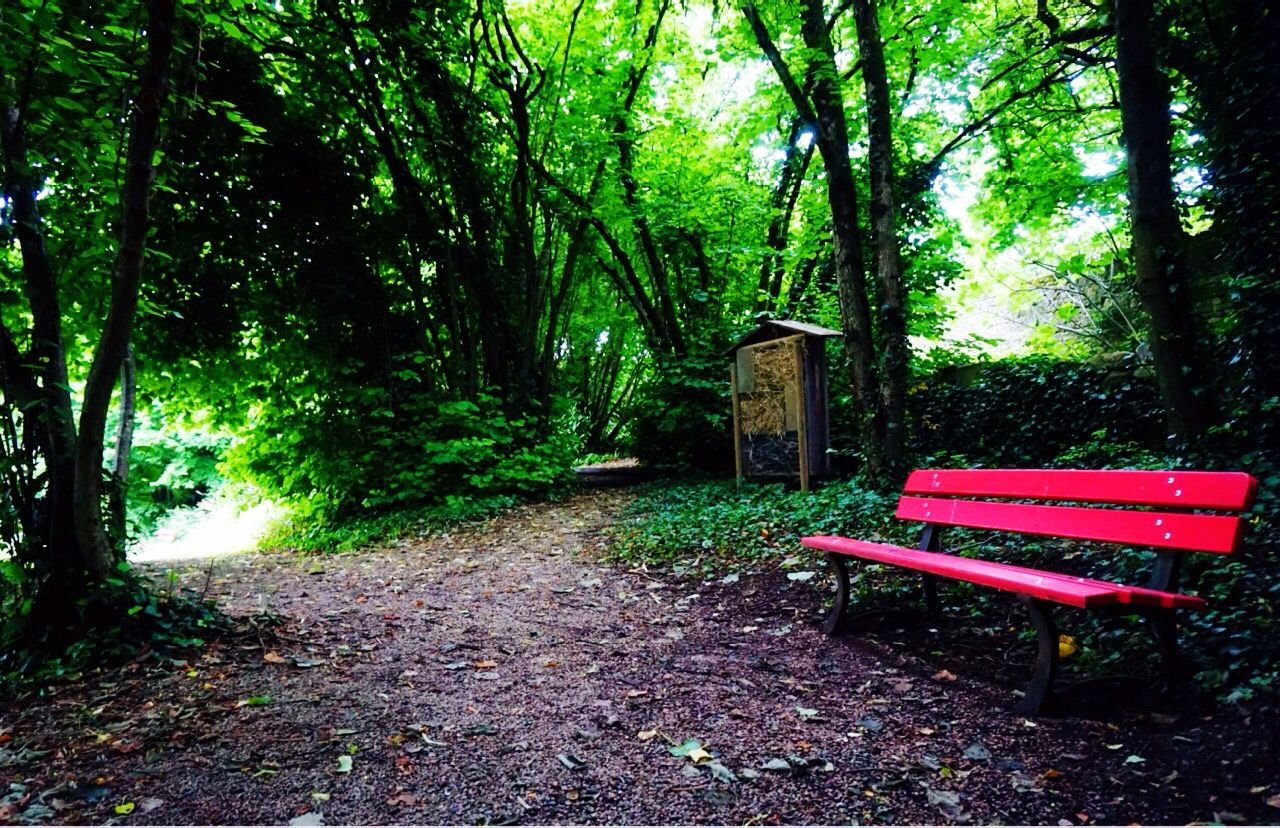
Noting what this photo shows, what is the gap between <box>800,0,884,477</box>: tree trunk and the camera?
23.5 feet

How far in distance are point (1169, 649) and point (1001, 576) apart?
0.70m

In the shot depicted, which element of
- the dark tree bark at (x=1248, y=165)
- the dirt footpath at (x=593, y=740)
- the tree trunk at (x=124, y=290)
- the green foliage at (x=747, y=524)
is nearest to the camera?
the dirt footpath at (x=593, y=740)

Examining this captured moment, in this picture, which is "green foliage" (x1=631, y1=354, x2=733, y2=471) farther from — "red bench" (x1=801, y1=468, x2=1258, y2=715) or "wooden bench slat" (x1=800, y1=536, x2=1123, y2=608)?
"red bench" (x1=801, y1=468, x2=1258, y2=715)

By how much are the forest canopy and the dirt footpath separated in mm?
1285

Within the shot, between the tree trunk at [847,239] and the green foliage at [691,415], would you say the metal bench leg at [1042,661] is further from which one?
the green foliage at [691,415]

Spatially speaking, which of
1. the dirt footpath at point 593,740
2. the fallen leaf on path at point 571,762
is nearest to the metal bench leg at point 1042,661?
the dirt footpath at point 593,740

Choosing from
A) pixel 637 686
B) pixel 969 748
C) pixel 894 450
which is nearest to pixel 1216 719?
pixel 969 748

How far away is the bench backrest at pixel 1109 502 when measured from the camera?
2.61 metres

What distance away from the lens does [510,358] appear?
11984mm

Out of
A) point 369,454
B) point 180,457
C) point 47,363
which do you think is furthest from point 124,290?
point 180,457

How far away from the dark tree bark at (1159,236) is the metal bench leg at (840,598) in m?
2.36

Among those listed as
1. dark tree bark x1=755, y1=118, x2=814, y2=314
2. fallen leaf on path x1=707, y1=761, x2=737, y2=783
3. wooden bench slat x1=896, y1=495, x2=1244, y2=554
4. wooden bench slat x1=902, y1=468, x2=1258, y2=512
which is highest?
dark tree bark x1=755, y1=118, x2=814, y2=314

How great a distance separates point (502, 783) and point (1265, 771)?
254cm

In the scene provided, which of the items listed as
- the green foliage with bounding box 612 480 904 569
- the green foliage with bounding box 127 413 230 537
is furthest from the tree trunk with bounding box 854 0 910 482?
the green foliage with bounding box 127 413 230 537
